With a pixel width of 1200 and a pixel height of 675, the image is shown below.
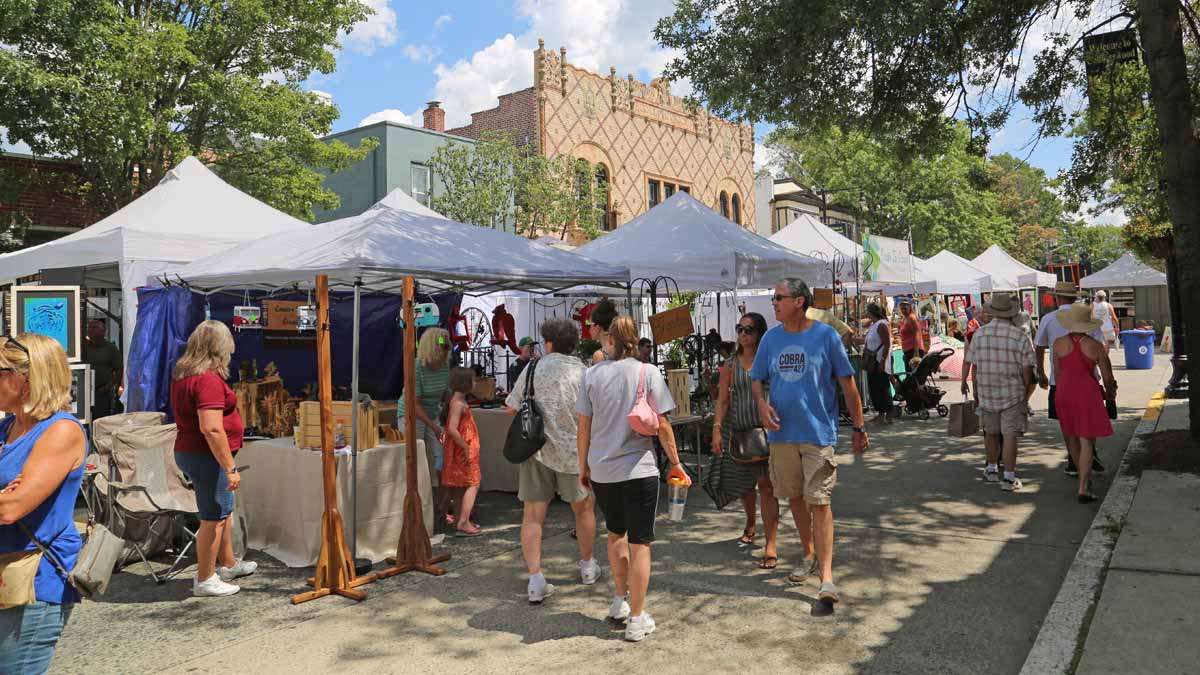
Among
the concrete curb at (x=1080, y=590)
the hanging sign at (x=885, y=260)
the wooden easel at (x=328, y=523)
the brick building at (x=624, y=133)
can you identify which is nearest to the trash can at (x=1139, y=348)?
the hanging sign at (x=885, y=260)

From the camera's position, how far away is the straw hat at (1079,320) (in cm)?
708

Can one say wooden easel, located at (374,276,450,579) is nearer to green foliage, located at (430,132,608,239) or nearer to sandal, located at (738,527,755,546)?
sandal, located at (738,527,755,546)

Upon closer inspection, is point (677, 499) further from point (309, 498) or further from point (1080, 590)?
point (309, 498)

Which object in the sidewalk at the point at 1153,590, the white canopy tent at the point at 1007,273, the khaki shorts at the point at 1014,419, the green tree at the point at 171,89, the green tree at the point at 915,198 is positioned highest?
the green tree at the point at 915,198

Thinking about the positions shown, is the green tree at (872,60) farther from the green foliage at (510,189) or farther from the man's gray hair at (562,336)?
the green foliage at (510,189)

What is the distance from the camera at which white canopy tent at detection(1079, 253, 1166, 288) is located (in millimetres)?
35125

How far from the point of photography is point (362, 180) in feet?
81.7

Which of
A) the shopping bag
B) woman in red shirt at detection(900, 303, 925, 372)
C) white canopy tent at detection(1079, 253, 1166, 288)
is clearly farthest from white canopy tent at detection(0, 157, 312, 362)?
white canopy tent at detection(1079, 253, 1166, 288)

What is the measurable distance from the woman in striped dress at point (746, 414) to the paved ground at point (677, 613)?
0.32 m

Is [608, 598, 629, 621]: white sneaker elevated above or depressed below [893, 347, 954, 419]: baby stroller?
below

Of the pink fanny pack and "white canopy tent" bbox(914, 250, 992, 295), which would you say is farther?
"white canopy tent" bbox(914, 250, 992, 295)

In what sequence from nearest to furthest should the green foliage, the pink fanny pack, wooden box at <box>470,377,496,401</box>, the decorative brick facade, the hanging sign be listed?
1. the pink fanny pack
2. wooden box at <box>470,377,496,401</box>
3. the hanging sign
4. the green foliage
5. the decorative brick facade

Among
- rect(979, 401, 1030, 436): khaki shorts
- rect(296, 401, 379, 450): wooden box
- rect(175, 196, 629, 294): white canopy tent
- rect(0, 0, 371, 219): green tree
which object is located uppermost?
rect(0, 0, 371, 219): green tree

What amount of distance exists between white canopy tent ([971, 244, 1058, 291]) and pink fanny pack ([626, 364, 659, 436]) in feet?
84.2
